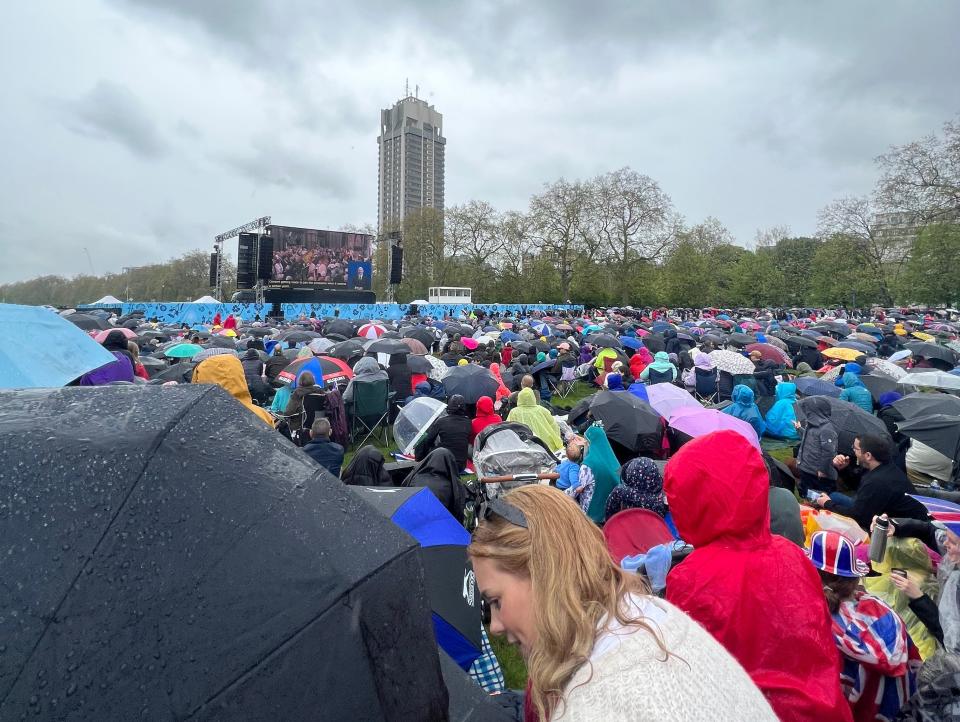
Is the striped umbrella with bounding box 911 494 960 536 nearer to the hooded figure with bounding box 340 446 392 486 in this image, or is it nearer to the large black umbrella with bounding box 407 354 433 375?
the hooded figure with bounding box 340 446 392 486

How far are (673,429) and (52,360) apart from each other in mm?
6707

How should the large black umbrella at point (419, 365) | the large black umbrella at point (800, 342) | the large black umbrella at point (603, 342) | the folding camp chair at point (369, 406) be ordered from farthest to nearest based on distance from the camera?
the large black umbrella at point (800, 342)
the large black umbrella at point (603, 342)
the large black umbrella at point (419, 365)
the folding camp chair at point (369, 406)

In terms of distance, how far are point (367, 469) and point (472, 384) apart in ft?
15.9

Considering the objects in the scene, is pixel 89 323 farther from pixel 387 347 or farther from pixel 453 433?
pixel 453 433

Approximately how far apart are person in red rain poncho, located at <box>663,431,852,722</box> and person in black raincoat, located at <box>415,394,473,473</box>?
5.05 metres

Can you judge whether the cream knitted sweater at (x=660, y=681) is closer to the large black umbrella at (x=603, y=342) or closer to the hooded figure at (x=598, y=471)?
the hooded figure at (x=598, y=471)

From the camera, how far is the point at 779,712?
1.73 meters

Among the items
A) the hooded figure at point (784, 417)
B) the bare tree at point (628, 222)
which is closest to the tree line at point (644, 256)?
the bare tree at point (628, 222)

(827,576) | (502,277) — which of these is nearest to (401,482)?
(827,576)

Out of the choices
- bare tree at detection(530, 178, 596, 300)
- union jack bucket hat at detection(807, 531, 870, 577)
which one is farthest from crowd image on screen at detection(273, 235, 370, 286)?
union jack bucket hat at detection(807, 531, 870, 577)

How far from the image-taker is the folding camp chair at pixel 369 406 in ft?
30.8

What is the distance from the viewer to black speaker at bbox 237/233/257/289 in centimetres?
3819

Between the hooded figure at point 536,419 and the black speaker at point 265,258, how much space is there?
35.7m

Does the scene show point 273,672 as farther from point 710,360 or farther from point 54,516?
point 710,360
